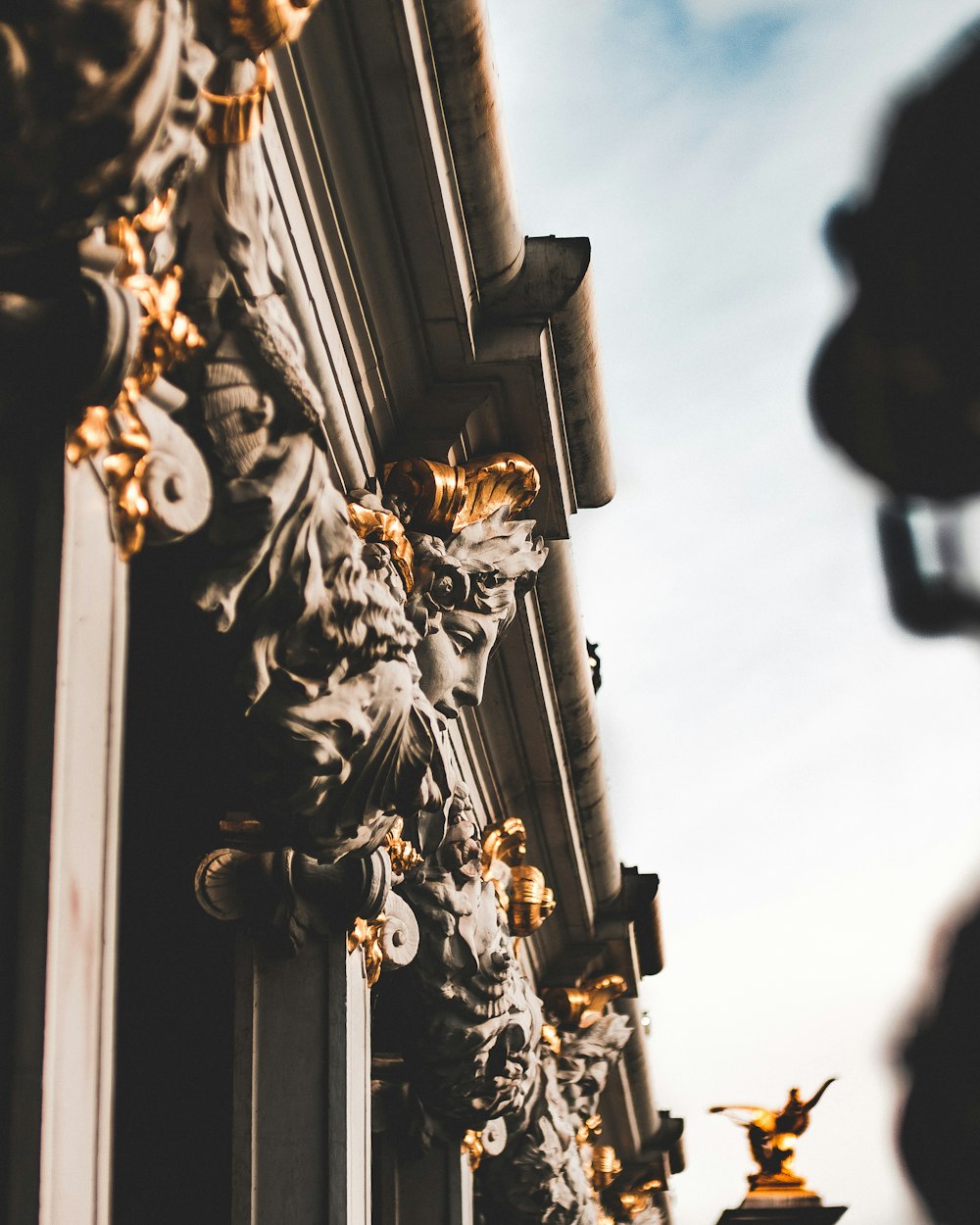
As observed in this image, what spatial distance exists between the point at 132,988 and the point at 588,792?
819 cm

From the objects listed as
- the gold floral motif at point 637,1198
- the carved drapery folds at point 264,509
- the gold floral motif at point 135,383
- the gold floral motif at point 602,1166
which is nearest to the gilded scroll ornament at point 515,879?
the carved drapery folds at point 264,509

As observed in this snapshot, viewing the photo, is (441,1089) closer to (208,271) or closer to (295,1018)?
(295,1018)

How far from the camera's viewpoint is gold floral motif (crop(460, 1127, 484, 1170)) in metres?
11.1

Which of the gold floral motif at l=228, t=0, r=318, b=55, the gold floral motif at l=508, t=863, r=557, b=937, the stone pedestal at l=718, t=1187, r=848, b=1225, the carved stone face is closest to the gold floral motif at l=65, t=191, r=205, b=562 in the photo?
the gold floral motif at l=228, t=0, r=318, b=55

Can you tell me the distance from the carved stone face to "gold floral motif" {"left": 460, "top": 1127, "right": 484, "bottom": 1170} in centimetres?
404

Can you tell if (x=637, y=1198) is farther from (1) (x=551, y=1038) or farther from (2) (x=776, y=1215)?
(1) (x=551, y=1038)

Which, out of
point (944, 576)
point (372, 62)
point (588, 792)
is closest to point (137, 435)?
point (372, 62)

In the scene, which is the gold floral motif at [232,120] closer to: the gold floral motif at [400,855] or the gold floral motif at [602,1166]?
the gold floral motif at [400,855]

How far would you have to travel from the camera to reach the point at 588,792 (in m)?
14.6

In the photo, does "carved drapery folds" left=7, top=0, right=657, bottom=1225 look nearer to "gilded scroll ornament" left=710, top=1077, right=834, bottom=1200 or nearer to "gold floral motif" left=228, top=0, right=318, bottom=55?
"gold floral motif" left=228, top=0, right=318, bottom=55

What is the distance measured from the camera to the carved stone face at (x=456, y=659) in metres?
7.76

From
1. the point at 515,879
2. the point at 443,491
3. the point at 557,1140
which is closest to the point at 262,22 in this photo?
the point at 443,491

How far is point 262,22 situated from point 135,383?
92 centimetres

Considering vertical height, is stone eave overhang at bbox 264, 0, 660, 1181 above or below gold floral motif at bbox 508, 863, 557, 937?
above
